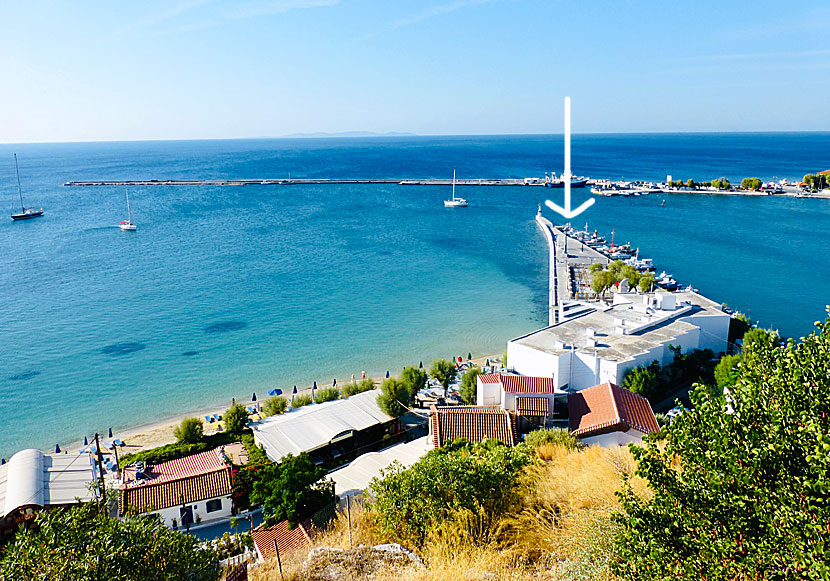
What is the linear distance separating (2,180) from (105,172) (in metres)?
18.4

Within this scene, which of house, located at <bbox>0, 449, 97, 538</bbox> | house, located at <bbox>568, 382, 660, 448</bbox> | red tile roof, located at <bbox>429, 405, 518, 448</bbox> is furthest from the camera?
red tile roof, located at <bbox>429, 405, 518, 448</bbox>

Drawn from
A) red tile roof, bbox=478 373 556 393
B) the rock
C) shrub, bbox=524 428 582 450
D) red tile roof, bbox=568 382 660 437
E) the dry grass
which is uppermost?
the dry grass

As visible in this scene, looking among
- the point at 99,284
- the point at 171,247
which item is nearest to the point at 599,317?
the point at 99,284

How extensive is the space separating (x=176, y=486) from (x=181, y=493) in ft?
0.84

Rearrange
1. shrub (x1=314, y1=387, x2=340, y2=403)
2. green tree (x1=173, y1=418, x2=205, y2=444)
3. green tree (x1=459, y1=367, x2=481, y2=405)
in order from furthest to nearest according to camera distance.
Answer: shrub (x1=314, y1=387, x2=340, y2=403)
green tree (x1=459, y1=367, x2=481, y2=405)
green tree (x1=173, y1=418, x2=205, y2=444)

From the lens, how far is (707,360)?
2047cm

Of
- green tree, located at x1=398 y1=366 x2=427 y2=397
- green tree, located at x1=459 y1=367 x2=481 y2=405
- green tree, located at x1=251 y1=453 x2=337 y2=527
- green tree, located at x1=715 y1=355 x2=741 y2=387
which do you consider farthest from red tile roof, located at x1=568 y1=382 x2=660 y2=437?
green tree, located at x1=251 y1=453 x2=337 y2=527

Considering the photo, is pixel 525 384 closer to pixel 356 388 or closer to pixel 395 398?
pixel 395 398

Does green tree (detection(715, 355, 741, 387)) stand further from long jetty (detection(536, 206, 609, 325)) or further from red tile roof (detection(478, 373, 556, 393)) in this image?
long jetty (detection(536, 206, 609, 325))

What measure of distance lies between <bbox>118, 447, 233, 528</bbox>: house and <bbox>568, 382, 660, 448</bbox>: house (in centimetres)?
916

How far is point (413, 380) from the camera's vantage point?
19.1 m

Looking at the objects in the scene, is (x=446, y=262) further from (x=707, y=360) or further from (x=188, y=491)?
(x=188, y=491)

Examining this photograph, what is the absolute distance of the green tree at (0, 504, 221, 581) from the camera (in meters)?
5.66

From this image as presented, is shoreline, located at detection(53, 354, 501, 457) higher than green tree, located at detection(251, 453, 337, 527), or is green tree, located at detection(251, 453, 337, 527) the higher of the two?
green tree, located at detection(251, 453, 337, 527)
